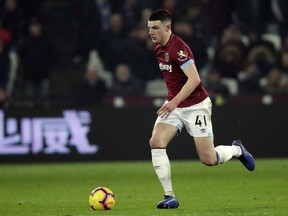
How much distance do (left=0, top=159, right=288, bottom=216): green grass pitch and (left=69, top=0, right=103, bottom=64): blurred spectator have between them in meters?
3.53

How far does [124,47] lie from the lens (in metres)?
18.5

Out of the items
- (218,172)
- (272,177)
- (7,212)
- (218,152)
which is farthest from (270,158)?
(7,212)

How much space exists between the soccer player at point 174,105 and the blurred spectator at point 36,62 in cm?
929

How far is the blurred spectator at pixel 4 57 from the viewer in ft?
59.3

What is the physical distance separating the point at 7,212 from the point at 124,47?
1003 cm

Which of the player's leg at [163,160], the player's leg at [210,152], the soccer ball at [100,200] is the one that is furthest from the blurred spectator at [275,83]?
the soccer ball at [100,200]

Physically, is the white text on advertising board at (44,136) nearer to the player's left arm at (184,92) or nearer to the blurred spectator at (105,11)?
the blurred spectator at (105,11)

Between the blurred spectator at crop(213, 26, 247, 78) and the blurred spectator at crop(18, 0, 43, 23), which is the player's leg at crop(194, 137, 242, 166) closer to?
the blurred spectator at crop(213, 26, 247, 78)

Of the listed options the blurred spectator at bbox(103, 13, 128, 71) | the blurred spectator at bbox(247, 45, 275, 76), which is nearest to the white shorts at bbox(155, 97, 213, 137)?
the blurred spectator at bbox(247, 45, 275, 76)

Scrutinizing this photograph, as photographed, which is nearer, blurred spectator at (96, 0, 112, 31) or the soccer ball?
the soccer ball

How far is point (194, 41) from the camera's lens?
1805cm

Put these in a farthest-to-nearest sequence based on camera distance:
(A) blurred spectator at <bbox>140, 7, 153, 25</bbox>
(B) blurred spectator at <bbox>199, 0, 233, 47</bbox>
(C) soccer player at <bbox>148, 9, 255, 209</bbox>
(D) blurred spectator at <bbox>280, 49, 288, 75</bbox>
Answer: (B) blurred spectator at <bbox>199, 0, 233, 47</bbox>, (A) blurred spectator at <bbox>140, 7, 153, 25</bbox>, (D) blurred spectator at <bbox>280, 49, 288, 75</bbox>, (C) soccer player at <bbox>148, 9, 255, 209</bbox>

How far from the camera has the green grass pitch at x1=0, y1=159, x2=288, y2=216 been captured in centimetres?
869

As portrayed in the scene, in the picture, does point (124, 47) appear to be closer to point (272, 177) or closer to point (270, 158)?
point (270, 158)
